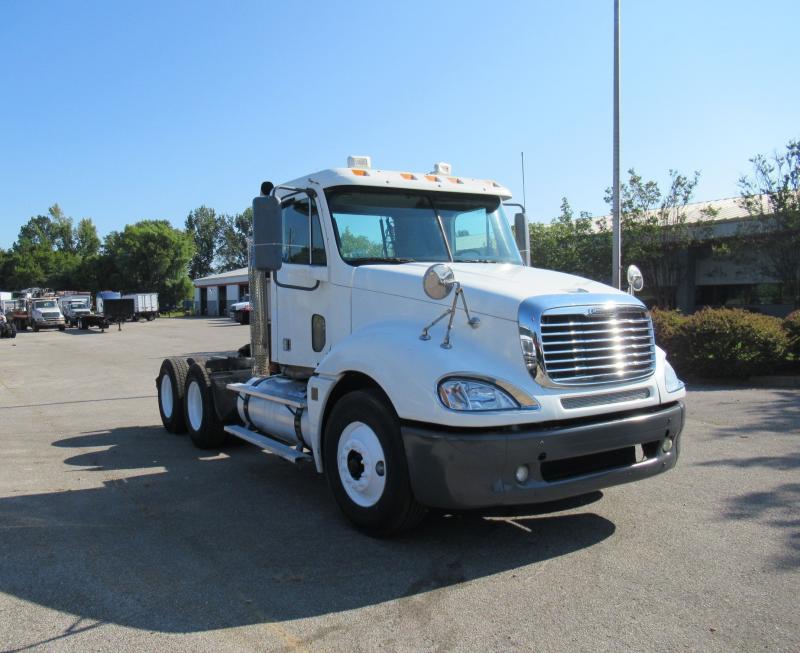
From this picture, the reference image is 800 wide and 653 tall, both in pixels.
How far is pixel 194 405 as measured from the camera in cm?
809

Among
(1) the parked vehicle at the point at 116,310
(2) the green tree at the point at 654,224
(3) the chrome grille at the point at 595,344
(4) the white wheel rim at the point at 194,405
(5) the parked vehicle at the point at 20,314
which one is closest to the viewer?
(3) the chrome grille at the point at 595,344

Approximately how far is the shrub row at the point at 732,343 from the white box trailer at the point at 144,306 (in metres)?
44.8

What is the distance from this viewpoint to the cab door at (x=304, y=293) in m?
5.88

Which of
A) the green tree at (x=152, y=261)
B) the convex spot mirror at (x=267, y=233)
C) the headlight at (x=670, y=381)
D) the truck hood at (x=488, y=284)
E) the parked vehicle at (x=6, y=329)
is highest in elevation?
the green tree at (x=152, y=261)

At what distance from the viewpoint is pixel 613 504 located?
217 inches

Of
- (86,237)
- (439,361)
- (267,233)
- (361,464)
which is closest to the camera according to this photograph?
(439,361)

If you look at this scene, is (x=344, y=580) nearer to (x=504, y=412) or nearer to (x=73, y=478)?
(x=504, y=412)

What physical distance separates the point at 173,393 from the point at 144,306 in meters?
46.7

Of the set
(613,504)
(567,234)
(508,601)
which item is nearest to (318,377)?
(508,601)

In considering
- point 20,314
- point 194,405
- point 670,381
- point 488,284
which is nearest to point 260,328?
point 194,405

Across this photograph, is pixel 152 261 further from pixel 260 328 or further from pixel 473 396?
pixel 473 396

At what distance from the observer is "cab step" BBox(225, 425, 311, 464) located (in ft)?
18.1

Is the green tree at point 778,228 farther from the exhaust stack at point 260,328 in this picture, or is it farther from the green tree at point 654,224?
the exhaust stack at point 260,328

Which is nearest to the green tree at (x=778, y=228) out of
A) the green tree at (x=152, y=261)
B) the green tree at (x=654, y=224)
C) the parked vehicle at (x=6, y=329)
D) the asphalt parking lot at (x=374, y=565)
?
the green tree at (x=654, y=224)
